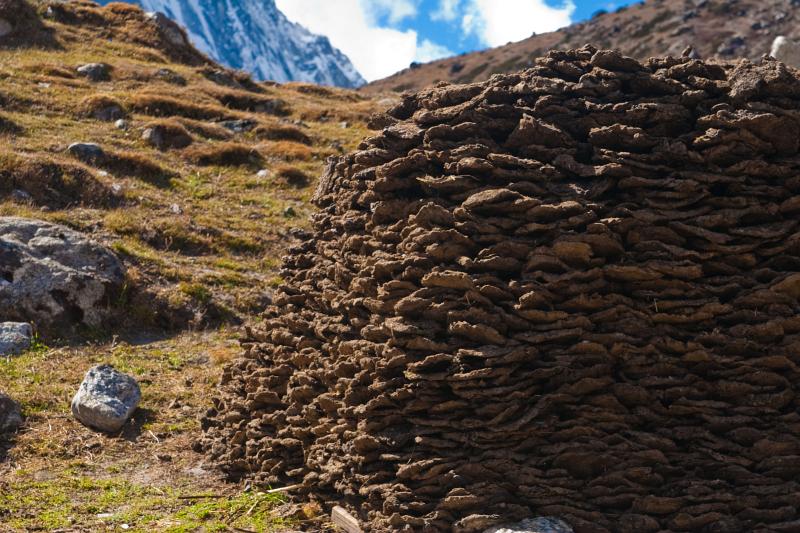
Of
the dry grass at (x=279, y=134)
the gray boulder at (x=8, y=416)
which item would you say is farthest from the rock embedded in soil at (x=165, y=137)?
the gray boulder at (x=8, y=416)

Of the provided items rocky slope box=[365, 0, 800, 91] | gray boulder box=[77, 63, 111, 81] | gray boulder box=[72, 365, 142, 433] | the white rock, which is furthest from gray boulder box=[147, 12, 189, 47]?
the white rock

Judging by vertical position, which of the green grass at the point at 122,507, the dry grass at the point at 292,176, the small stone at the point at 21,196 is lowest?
the green grass at the point at 122,507

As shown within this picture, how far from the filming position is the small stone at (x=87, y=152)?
18.4 m

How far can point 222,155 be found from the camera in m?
21.6

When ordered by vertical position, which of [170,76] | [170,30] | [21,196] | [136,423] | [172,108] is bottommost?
[136,423]

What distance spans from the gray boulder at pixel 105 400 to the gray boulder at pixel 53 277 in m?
2.78

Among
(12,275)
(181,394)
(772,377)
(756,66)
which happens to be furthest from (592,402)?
(12,275)

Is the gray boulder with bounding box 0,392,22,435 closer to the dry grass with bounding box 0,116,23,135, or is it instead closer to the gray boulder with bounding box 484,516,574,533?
the gray boulder with bounding box 484,516,574,533

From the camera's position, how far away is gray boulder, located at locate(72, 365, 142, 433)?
30.9 feet

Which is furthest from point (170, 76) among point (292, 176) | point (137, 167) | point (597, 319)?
point (597, 319)

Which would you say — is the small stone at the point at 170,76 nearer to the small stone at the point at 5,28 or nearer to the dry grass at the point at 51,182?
the small stone at the point at 5,28

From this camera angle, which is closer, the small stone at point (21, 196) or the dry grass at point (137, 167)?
the small stone at point (21, 196)

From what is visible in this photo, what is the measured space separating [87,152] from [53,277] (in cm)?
700

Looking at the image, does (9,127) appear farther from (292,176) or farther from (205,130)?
(292,176)
